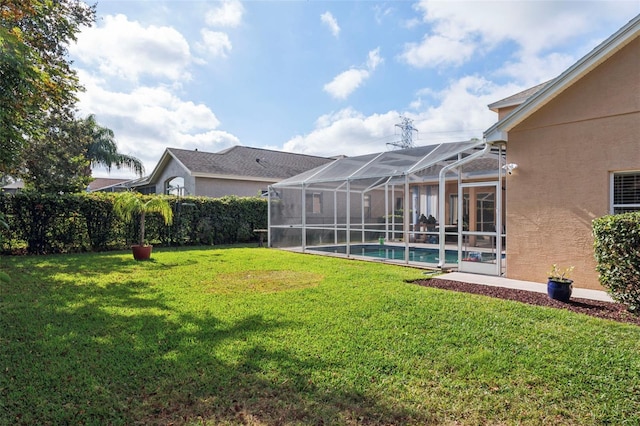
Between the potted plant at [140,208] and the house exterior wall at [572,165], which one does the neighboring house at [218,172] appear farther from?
the house exterior wall at [572,165]

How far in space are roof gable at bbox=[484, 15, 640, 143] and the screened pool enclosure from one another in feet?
3.06

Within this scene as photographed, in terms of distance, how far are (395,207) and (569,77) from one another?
9.92 metres

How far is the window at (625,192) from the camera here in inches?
275

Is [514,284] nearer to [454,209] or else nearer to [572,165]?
[572,165]

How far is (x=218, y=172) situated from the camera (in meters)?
21.1

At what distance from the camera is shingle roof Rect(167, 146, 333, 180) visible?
21.1m

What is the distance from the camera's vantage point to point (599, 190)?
7.22 meters

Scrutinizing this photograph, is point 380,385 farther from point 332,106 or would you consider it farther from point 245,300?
point 332,106

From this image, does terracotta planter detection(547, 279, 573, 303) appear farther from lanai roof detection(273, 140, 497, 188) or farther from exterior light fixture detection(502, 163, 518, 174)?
lanai roof detection(273, 140, 497, 188)

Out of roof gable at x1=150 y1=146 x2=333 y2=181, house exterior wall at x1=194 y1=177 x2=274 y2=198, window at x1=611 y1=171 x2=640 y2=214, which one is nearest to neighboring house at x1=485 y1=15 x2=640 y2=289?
window at x1=611 y1=171 x2=640 y2=214

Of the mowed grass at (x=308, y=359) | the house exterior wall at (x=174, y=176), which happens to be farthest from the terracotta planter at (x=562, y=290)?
the house exterior wall at (x=174, y=176)

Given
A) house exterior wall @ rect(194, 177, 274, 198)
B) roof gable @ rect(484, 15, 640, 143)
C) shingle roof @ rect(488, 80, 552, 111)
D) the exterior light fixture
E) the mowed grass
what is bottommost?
the mowed grass

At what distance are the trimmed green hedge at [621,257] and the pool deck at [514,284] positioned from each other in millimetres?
771

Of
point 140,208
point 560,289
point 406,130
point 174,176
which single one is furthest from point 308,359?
point 406,130
